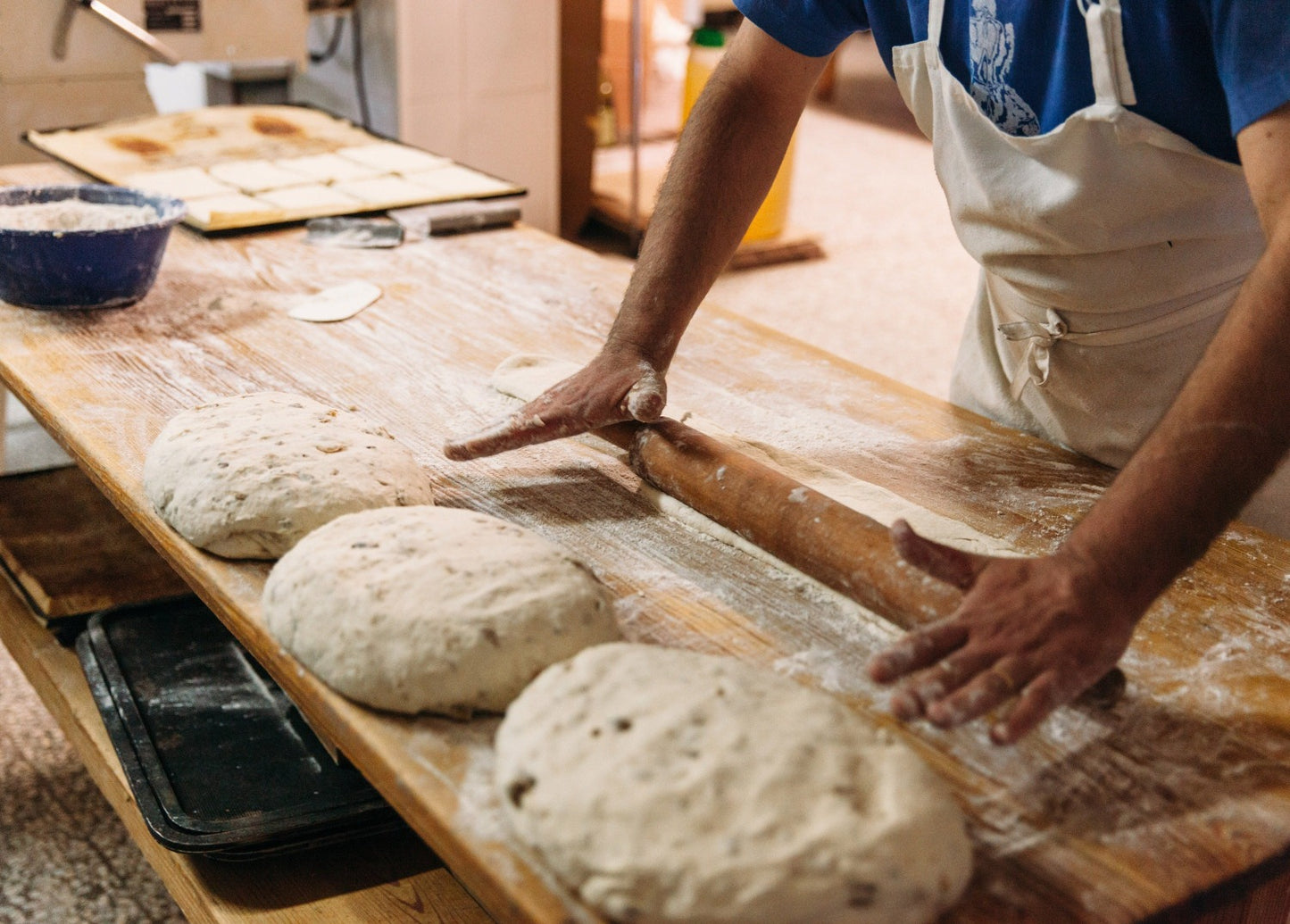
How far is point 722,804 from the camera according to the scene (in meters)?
0.78

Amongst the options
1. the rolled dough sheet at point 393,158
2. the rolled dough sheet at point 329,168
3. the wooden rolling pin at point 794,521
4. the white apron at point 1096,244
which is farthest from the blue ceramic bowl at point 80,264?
the white apron at point 1096,244

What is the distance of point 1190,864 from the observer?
821mm

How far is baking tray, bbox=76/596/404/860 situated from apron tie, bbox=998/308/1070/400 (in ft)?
3.20

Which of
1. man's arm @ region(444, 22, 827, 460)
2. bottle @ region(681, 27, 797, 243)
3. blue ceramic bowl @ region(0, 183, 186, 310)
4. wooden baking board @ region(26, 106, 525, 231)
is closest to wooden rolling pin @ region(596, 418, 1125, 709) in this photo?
man's arm @ region(444, 22, 827, 460)

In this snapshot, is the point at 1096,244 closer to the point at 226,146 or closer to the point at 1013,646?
the point at 1013,646

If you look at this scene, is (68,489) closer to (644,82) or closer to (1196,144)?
(1196,144)

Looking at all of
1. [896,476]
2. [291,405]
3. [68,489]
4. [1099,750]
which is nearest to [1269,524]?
[896,476]

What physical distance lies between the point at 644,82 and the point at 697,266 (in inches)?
184

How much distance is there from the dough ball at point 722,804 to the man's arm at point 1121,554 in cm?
8

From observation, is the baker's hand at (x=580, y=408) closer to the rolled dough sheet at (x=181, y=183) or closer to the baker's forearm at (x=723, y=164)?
the baker's forearm at (x=723, y=164)

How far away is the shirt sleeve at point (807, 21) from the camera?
1.50 m

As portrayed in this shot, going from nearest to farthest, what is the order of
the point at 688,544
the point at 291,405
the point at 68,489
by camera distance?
the point at 688,544
the point at 291,405
the point at 68,489

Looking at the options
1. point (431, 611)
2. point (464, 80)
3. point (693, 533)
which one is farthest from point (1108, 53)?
point (464, 80)

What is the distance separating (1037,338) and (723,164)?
471 millimetres
